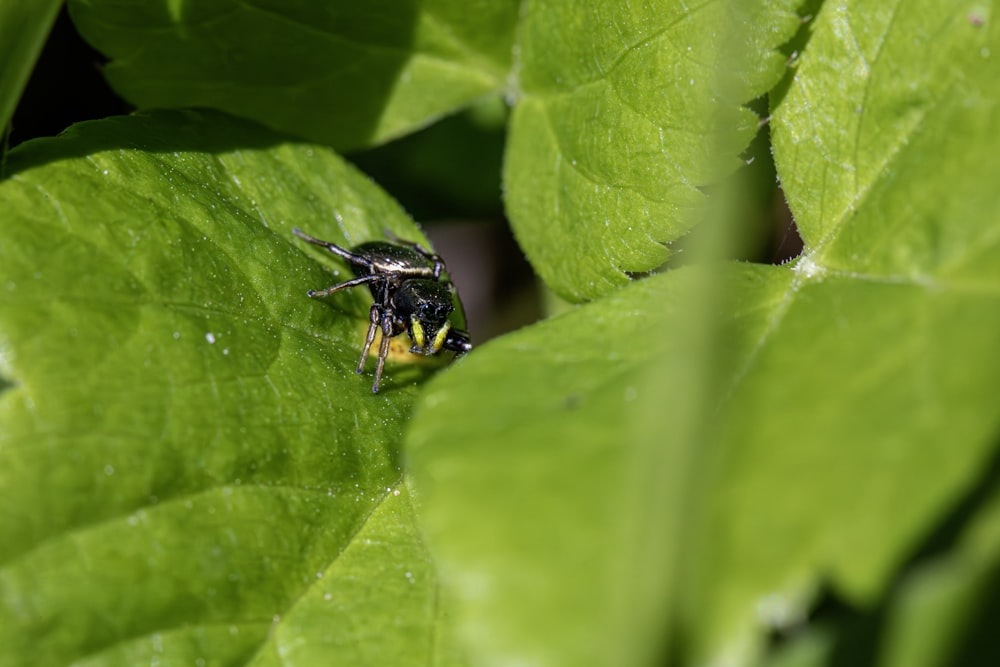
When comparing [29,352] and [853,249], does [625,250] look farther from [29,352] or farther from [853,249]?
[29,352]

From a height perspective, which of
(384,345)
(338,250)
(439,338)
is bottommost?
(439,338)

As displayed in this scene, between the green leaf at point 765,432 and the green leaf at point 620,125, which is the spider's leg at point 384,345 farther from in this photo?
the green leaf at point 765,432

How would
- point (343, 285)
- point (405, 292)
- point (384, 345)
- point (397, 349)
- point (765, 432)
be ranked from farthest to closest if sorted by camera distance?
point (405, 292) < point (397, 349) < point (343, 285) < point (384, 345) < point (765, 432)

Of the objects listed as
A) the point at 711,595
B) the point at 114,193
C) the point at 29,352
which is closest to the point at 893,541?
the point at 711,595

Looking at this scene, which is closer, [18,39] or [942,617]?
[942,617]

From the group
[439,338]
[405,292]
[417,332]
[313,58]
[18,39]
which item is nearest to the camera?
[18,39]

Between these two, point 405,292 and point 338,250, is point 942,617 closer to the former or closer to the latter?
point 338,250

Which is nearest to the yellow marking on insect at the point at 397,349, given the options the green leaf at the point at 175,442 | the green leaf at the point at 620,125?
the green leaf at the point at 175,442

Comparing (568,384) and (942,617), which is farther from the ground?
(568,384)

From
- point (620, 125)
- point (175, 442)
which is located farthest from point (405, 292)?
point (175, 442)
